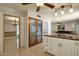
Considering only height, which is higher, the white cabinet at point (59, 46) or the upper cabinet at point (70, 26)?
the upper cabinet at point (70, 26)

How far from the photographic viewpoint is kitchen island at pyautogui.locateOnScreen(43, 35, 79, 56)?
3.46 meters

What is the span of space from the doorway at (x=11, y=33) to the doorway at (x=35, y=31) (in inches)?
28.0

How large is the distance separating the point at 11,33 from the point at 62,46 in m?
2.78

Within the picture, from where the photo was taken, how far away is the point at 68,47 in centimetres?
369

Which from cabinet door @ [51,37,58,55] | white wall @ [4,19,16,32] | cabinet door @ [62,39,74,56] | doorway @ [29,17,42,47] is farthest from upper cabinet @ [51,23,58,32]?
cabinet door @ [62,39,74,56]

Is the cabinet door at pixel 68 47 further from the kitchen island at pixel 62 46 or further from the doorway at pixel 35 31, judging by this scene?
the doorway at pixel 35 31

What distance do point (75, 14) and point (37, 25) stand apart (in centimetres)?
269

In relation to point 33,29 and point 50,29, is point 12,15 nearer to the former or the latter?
point 33,29

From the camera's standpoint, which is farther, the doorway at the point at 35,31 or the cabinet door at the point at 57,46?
the doorway at the point at 35,31

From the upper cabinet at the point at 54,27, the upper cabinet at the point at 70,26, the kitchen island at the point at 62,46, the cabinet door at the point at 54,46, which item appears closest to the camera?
the kitchen island at the point at 62,46

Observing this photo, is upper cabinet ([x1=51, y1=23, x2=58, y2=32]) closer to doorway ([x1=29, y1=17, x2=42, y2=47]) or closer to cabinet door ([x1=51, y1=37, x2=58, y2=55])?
doorway ([x1=29, y1=17, x2=42, y2=47])

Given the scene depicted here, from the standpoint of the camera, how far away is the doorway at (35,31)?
642cm

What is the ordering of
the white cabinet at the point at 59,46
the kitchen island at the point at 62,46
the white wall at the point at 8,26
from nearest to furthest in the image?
the kitchen island at the point at 62,46, the white cabinet at the point at 59,46, the white wall at the point at 8,26

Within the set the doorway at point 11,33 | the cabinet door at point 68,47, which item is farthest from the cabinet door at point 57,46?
the doorway at point 11,33
